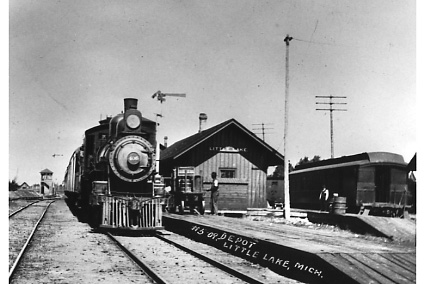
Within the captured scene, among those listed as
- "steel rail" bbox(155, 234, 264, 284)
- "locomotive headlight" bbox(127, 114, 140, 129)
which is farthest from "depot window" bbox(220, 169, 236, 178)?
"steel rail" bbox(155, 234, 264, 284)

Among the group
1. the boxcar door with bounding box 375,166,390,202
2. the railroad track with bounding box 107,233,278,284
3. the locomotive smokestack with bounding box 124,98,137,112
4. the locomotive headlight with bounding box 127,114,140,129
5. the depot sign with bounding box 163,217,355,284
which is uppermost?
the locomotive smokestack with bounding box 124,98,137,112

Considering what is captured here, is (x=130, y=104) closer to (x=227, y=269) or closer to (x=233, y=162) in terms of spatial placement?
(x=227, y=269)

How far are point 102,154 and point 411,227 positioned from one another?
847 cm

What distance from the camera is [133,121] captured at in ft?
42.5

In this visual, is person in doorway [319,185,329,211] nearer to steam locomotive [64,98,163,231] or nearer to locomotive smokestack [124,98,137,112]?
steam locomotive [64,98,163,231]

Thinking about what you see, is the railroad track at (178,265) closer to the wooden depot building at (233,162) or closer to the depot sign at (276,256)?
the depot sign at (276,256)

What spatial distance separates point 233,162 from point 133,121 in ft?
27.4

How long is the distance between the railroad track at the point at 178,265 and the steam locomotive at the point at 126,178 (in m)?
1.28

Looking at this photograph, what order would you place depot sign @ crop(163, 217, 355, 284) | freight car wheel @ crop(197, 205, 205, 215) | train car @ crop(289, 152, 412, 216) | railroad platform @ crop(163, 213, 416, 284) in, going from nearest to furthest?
railroad platform @ crop(163, 213, 416, 284), depot sign @ crop(163, 217, 355, 284), freight car wheel @ crop(197, 205, 205, 215), train car @ crop(289, 152, 412, 216)

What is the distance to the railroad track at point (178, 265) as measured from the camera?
23.2ft

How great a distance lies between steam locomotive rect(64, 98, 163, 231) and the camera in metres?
12.3

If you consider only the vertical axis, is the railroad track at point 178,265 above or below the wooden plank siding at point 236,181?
below

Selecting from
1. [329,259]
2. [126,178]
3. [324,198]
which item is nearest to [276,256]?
[329,259]

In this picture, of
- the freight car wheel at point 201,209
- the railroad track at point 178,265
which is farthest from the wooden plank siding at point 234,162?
the railroad track at point 178,265
